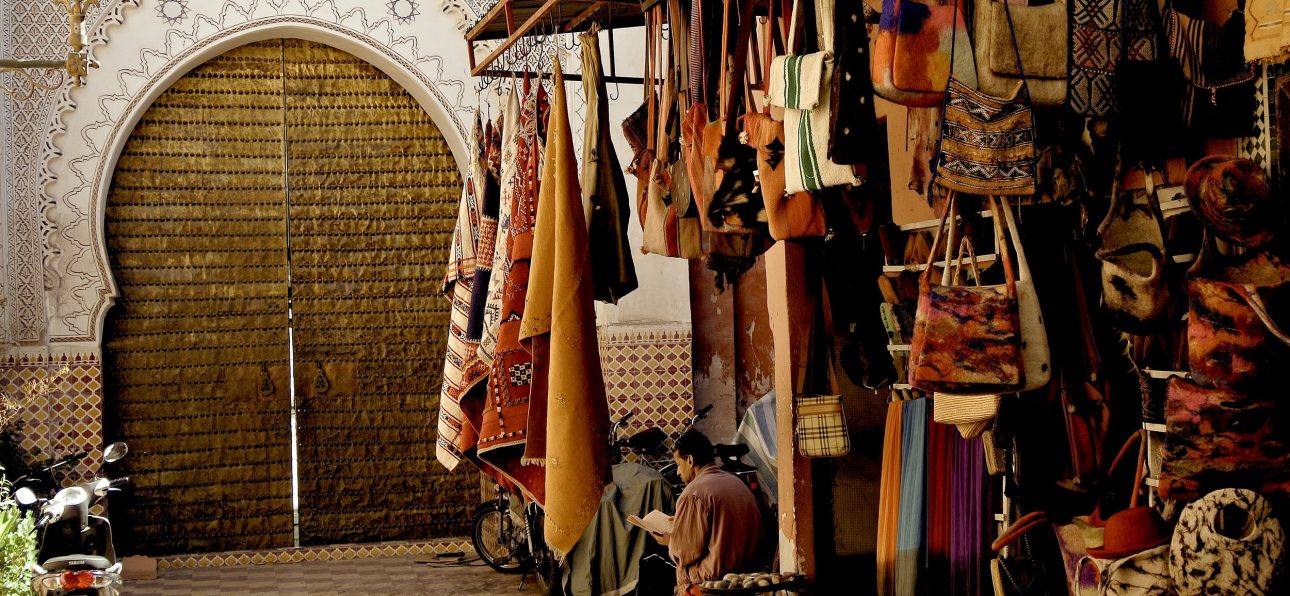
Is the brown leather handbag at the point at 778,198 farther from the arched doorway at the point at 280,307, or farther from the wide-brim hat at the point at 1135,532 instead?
the arched doorway at the point at 280,307

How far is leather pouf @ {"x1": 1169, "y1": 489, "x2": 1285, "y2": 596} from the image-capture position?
2154 millimetres

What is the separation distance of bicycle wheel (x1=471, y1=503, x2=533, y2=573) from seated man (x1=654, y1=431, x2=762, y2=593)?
286 centimetres

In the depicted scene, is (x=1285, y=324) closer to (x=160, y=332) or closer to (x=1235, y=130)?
(x=1235, y=130)

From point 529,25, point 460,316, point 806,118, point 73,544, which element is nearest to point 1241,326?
point 806,118

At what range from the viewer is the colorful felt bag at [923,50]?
2.46 m

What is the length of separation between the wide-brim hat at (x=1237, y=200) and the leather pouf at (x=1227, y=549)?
433 millimetres

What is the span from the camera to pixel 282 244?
9.00 meters

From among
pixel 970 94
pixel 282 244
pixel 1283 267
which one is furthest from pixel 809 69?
pixel 282 244

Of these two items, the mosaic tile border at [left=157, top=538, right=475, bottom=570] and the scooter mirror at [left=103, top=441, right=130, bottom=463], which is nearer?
the scooter mirror at [left=103, top=441, right=130, bottom=463]

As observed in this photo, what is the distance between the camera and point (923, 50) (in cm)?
247

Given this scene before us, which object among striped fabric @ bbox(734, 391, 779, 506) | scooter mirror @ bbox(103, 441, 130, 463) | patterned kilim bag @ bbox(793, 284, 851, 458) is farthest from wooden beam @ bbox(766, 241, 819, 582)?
scooter mirror @ bbox(103, 441, 130, 463)

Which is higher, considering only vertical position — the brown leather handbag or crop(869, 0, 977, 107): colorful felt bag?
crop(869, 0, 977, 107): colorful felt bag

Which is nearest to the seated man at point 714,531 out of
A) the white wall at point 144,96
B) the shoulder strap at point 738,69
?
the shoulder strap at point 738,69

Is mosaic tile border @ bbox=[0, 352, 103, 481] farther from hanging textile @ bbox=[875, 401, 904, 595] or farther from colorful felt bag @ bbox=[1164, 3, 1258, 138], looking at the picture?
colorful felt bag @ bbox=[1164, 3, 1258, 138]
